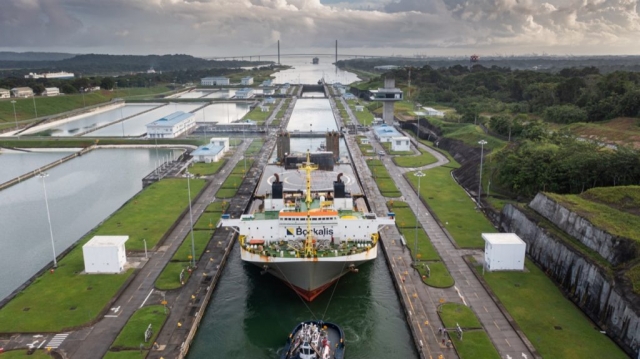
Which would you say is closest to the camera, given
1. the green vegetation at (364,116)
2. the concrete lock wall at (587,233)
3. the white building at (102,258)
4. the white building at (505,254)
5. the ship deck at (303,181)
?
the concrete lock wall at (587,233)

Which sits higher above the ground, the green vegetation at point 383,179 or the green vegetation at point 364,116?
the green vegetation at point 364,116

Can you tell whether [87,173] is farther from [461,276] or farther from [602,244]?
[602,244]

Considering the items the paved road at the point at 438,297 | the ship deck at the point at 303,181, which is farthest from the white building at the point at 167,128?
the paved road at the point at 438,297

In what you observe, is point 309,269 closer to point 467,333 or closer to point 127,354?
point 467,333

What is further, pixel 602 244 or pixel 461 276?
pixel 461 276

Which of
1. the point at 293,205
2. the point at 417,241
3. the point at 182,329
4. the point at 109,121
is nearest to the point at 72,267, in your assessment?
the point at 182,329

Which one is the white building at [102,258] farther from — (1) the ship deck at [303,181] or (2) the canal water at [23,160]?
(2) the canal water at [23,160]

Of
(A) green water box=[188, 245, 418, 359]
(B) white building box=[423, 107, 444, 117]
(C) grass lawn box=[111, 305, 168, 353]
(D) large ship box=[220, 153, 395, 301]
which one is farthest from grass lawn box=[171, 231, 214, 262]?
(B) white building box=[423, 107, 444, 117]
